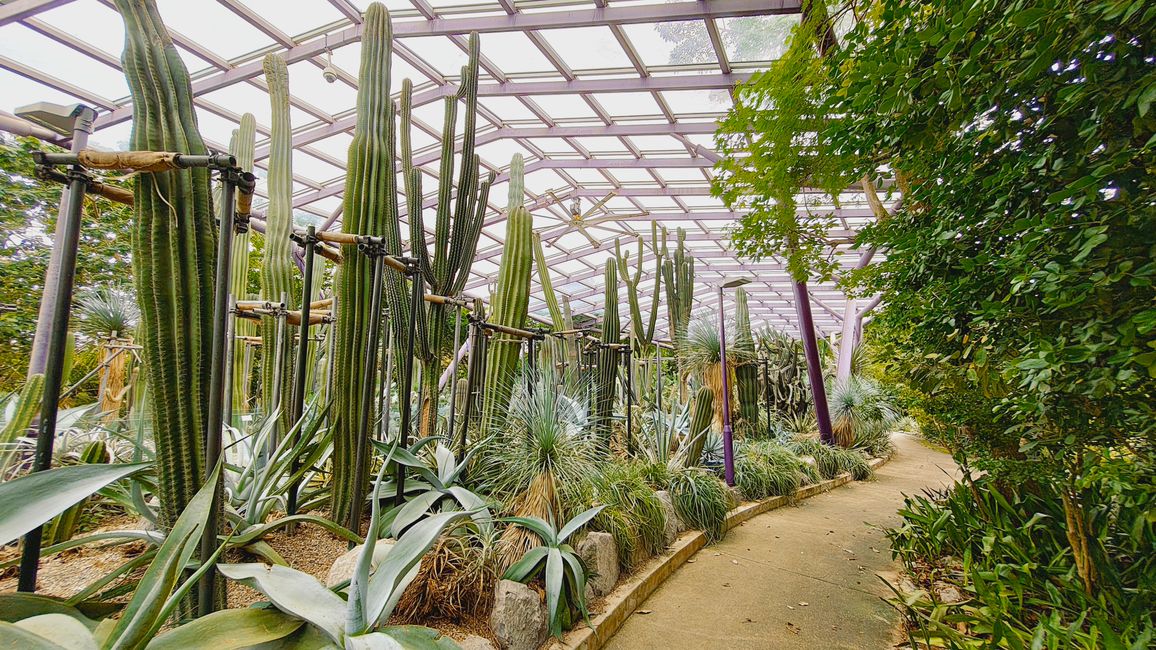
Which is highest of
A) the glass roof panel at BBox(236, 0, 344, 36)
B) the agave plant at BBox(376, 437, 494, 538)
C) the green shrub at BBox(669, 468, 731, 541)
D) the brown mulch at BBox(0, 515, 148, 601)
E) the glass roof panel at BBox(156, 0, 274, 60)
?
the glass roof panel at BBox(236, 0, 344, 36)

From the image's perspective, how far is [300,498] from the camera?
2.34 meters

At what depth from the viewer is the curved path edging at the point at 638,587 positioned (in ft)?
7.15

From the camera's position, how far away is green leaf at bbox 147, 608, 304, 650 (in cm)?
105

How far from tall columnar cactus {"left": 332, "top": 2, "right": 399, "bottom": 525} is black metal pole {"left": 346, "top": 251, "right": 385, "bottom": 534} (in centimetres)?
2

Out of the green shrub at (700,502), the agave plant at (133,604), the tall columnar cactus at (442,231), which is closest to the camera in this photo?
the agave plant at (133,604)

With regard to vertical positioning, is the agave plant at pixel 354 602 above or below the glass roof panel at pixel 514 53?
below

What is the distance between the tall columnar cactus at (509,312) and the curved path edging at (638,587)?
1181mm

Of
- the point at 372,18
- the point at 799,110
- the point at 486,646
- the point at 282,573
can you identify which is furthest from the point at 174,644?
the point at 799,110

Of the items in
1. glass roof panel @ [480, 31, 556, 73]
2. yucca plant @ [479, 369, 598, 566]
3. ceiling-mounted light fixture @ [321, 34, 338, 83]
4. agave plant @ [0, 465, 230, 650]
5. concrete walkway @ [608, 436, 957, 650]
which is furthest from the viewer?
glass roof panel @ [480, 31, 556, 73]

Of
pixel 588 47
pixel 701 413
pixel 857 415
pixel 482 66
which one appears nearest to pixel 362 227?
pixel 701 413

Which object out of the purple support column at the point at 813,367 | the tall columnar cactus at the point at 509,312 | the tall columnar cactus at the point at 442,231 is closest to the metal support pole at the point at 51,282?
the tall columnar cactus at the point at 442,231

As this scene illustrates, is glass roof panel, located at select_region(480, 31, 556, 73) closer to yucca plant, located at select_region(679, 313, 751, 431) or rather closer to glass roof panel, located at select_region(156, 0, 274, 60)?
glass roof panel, located at select_region(156, 0, 274, 60)

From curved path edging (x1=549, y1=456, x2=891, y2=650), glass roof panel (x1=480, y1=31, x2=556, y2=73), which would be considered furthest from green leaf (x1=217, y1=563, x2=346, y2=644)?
glass roof panel (x1=480, y1=31, x2=556, y2=73)

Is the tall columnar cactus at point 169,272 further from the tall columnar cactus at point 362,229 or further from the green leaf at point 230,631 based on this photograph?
the tall columnar cactus at point 362,229
